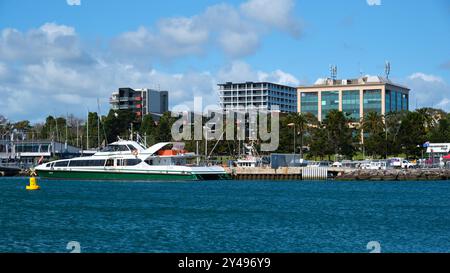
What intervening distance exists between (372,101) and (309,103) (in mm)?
16794

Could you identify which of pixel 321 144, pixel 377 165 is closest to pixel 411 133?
pixel 377 165

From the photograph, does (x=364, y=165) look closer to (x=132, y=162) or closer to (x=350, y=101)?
(x=132, y=162)

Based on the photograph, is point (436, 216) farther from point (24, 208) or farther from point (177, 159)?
point (177, 159)

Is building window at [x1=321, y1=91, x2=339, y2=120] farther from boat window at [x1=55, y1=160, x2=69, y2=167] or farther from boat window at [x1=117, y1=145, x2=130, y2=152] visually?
boat window at [x1=55, y1=160, x2=69, y2=167]

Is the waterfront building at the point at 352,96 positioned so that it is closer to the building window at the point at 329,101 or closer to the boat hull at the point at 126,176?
the building window at the point at 329,101

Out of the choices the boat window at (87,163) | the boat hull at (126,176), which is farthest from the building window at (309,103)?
the boat window at (87,163)

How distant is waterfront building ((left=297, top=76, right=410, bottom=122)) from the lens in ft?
587

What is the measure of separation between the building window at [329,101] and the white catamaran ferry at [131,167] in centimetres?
8759

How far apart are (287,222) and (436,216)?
439 inches

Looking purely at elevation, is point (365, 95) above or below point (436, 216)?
above

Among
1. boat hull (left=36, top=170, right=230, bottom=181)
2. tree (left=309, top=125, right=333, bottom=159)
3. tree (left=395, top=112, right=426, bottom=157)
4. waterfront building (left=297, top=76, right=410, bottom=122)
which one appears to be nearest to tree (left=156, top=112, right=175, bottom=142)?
tree (left=309, top=125, right=333, bottom=159)

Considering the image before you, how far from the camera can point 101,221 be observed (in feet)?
139
